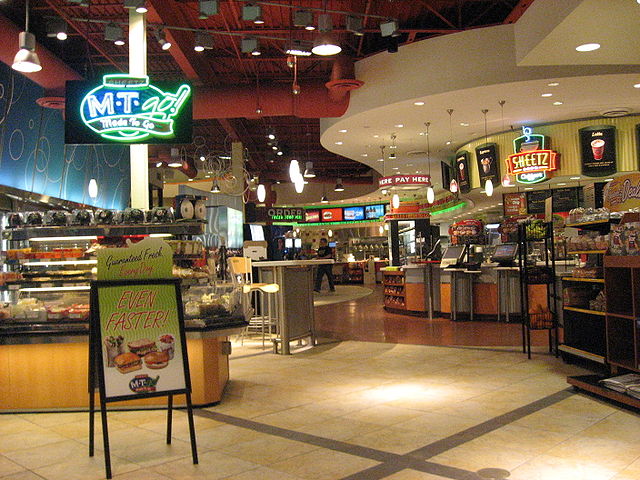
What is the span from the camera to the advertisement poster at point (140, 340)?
3.80 metres

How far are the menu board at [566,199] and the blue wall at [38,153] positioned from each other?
10.2 m

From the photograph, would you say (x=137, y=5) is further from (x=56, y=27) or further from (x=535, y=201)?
(x=535, y=201)

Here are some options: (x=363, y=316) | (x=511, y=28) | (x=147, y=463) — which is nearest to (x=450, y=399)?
(x=147, y=463)

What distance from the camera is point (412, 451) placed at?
12.8ft

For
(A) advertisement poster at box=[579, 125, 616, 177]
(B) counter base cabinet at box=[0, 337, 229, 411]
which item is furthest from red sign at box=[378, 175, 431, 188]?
(B) counter base cabinet at box=[0, 337, 229, 411]

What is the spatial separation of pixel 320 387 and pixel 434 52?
5.81m

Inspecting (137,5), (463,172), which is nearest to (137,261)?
(137,5)

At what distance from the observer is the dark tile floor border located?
3516 millimetres

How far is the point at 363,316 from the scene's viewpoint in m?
12.6

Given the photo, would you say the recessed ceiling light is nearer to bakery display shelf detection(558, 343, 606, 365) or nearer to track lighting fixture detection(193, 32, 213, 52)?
bakery display shelf detection(558, 343, 606, 365)

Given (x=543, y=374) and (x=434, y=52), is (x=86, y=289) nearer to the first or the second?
(x=543, y=374)

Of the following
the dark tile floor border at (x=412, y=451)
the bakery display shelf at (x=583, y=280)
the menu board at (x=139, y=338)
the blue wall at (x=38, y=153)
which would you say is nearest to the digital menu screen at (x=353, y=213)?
the blue wall at (x=38, y=153)

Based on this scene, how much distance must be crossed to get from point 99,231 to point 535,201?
1197cm

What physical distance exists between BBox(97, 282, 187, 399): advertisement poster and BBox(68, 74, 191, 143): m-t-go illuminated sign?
8.68 ft
